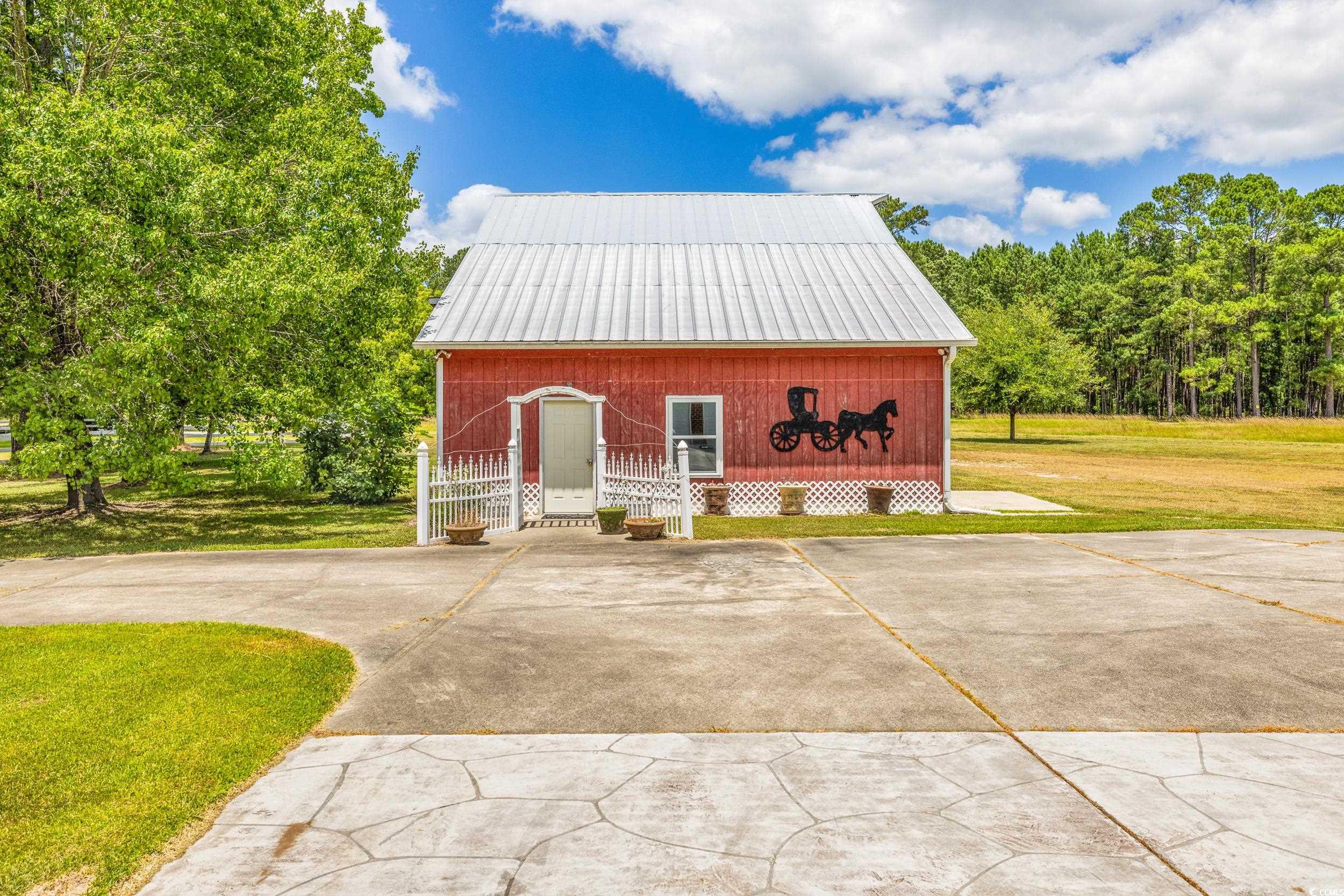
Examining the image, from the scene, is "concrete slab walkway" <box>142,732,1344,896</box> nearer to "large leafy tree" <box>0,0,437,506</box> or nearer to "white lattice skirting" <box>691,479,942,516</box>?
"large leafy tree" <box>0,0,437,506</box>

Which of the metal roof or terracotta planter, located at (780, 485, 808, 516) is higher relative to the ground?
the metal roof

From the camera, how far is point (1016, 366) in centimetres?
4278

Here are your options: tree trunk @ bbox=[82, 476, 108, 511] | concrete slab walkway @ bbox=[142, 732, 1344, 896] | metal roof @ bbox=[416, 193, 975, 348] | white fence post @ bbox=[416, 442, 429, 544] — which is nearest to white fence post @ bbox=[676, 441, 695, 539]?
metal roof @ bbox=[416, 193, 975, 348]

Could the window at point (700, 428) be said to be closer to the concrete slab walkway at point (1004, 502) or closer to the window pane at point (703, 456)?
the window pane at point (703, 456)

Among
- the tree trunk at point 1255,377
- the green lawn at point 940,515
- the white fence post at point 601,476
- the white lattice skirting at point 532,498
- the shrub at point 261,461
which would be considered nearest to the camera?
the green lawn at point 940,515

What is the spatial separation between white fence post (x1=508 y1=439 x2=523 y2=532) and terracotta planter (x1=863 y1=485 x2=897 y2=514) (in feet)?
23.5

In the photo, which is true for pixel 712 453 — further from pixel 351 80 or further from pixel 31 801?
pixel 351 80

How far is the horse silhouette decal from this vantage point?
1666 centimetres

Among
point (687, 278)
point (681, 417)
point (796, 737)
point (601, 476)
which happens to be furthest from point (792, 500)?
point (796, 737)

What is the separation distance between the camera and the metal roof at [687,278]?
16.5m

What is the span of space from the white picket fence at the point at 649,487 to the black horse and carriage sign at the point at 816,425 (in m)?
2.35

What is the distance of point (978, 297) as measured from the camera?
253ft

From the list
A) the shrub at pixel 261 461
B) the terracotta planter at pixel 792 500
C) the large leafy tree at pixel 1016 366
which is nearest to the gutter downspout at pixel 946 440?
the terracotta planter at pixel 792 500

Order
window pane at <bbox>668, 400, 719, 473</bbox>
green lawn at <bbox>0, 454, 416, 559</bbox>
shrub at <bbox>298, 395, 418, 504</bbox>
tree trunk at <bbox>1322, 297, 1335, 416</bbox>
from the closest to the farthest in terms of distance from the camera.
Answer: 1. green lawn at <bbox>0, 454, 416, 559</bbox>
2. window pane at <bbox>668, 400, 719, 473</bbox>
3. shrub at <bbox>298, 395, 418, 504</bbox>
4. tree trunk at <bbox>1322, 297, 1335, 416</bbox>
